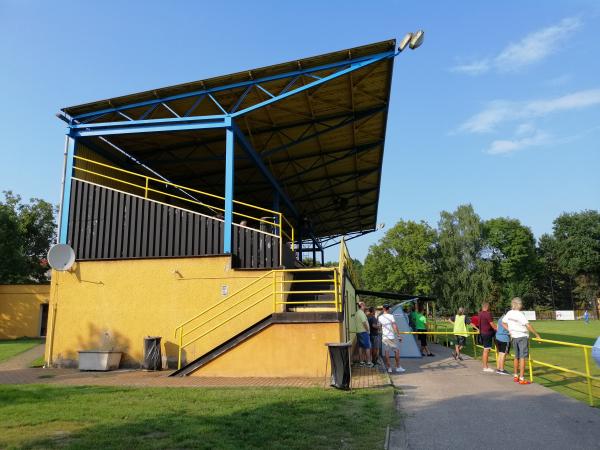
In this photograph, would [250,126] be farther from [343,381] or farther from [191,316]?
[343,381]

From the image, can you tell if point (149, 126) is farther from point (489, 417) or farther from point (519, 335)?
point (489, 417)

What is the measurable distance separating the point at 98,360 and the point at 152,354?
1.51 meters

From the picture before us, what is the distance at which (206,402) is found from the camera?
25.1 ft

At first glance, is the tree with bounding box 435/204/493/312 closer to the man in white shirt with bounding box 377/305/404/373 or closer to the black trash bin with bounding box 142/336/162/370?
the man in white shirt with bounding box 377/305/404/373

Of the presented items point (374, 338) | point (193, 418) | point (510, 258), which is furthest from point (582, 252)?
point (193, 418)

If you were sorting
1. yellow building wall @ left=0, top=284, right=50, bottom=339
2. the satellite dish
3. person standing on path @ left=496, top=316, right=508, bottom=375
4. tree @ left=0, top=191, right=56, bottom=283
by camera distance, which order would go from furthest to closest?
tree @ left=0, top=191, right=56, bottom=283
yellow building wall @ left=0, top=284, right=50, bottom=339
the satellite dish
person standing on path @ left=496, top=316, right=508, bottom=375

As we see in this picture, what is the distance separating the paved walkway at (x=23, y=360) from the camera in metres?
13.8

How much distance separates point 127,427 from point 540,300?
101m

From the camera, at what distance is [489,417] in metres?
6.75

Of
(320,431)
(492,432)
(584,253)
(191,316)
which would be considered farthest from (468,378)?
(584,253)

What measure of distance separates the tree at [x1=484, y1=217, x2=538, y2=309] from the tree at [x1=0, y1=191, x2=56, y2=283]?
202 feet

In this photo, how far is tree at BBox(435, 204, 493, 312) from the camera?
62.3 metres

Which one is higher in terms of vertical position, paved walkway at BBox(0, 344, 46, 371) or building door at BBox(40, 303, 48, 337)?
building door at BBox(40, 303, 48, 337)

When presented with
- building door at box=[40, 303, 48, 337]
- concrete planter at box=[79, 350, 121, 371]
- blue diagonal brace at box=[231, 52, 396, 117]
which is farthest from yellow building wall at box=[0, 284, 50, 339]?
blue diagonal brace at box=[231, 52, 396, 117]
